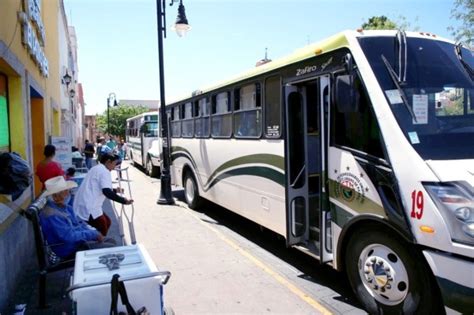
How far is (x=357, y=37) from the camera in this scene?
13.2 ft

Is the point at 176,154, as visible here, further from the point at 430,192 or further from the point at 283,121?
the point at 430,192

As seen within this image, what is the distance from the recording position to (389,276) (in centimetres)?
358

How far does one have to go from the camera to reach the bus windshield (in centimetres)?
347

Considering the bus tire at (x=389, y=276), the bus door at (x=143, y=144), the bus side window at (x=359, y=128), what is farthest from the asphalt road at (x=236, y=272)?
the bus door at (x=143, y=144)

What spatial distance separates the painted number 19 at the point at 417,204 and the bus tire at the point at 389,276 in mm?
350

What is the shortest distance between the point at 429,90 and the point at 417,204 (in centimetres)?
121

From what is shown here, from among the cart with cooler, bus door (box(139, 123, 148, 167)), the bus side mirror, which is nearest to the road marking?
the cart with cooler

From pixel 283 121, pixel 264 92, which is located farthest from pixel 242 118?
pixel 283 121

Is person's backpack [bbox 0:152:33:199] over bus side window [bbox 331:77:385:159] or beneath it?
beneath

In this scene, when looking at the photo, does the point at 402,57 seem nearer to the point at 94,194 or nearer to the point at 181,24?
the point at 94,194

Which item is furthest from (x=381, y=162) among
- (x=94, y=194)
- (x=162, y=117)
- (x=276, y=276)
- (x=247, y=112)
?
(x=162, y=117)

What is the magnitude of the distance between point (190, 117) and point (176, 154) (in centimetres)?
154

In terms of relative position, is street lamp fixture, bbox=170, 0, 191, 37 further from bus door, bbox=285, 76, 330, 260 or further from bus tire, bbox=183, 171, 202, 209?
bus door, bbox=285, 76, 330, 260

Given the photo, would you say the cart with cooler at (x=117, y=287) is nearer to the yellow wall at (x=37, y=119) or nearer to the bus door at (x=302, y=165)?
the bus door at (x=302, y=165)
